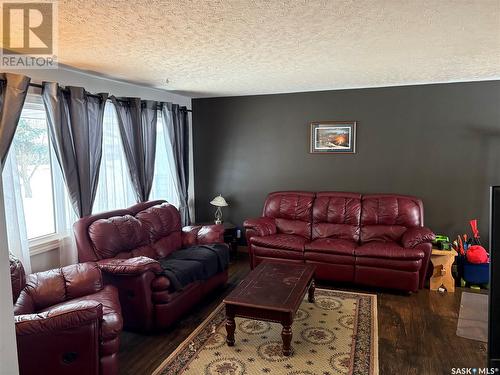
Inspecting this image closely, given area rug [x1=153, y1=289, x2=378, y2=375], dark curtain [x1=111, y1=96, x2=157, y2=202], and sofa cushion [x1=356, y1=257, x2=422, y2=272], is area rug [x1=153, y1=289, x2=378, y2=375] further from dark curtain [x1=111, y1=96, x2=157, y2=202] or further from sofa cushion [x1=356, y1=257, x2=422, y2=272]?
dark curtain [x1=111, y1=96, x2=157, y2=202]

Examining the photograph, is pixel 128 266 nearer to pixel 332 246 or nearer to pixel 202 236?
pixel 202 236

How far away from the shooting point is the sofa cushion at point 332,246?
416 centimetres

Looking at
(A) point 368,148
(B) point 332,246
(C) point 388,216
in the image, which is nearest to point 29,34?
(B) point 332,246

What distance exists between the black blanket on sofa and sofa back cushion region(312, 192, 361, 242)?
1404 mm

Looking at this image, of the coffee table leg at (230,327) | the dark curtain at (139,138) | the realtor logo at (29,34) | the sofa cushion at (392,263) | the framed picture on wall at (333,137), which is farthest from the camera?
the framed picture on wall at (333,137)

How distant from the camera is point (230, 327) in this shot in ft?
9.51

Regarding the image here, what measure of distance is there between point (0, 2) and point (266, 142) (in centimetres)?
387

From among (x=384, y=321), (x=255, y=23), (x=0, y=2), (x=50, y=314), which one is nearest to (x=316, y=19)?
(x=255, y=23)

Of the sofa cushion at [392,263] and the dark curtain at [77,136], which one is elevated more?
the dark curtain at [77,136]

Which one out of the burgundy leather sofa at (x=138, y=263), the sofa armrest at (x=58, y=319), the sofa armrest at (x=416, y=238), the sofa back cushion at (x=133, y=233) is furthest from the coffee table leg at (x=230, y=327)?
the sofa armrest at (x=416, y=238)

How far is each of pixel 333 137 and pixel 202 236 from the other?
2.32 m

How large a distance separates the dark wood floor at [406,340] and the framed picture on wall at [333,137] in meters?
2.08

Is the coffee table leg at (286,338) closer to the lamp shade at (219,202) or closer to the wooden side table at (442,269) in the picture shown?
the wooden side table at (442,269)

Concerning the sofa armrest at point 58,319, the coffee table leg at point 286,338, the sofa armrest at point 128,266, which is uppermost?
the sofa armrest at point 128,266
